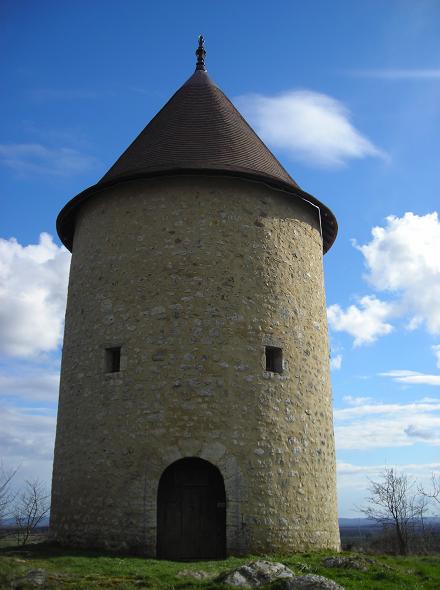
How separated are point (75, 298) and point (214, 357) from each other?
12.4 ft

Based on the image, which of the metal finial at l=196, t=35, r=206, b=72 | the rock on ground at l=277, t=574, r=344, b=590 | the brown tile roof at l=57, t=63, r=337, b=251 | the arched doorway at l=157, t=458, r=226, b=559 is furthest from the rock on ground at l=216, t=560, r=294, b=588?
the metal finial at l=196, t=35, r=206, b=72

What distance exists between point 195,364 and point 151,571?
12.9ft

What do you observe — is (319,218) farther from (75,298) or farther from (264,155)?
(75,298)

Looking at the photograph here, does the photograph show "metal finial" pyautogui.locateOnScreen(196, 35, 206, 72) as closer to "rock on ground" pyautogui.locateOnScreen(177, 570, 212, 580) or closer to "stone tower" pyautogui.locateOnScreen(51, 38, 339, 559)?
"stone tower" pyautogui.locateOnScreen(51, 38, 339, 559)

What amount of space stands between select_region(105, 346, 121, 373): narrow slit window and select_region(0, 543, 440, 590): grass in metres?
3.43

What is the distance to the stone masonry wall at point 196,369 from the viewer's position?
37.7 feet

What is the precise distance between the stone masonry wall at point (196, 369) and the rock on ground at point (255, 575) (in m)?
2.29

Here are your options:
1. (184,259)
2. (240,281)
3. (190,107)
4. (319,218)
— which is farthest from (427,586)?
(190,107)

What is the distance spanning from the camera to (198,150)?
13883 millimetres

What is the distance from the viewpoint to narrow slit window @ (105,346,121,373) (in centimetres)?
1266

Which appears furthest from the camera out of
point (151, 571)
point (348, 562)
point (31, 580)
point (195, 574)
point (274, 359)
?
point (274, 359)

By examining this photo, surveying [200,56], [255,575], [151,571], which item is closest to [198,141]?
[200,56]

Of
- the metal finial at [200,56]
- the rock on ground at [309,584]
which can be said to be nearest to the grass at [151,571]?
the rock on ground at [309,584]

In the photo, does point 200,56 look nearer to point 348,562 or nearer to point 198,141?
point 198,141
